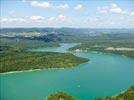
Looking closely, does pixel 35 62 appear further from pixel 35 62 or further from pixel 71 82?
pixel 71 82

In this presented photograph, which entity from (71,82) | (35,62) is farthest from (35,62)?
(71,82)

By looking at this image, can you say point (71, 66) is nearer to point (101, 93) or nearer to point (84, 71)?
point (84, 71)

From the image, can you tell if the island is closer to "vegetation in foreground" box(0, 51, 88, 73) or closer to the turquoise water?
"vegetation in foreground" box(0, 51, 88, 73)

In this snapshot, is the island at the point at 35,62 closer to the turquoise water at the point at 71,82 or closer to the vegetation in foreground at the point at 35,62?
the vegetation in foreground at the point at 35,62

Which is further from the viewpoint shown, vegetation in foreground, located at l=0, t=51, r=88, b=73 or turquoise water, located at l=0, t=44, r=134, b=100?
vegetation in foreground, located at l=0, t=51, r=88, b=73

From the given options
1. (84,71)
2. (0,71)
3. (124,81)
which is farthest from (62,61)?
(124,81)

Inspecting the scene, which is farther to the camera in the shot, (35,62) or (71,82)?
(35,62)

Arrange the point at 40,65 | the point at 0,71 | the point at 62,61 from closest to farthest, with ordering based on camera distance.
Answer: the point at 0,71, the point at 40,65, the point at 62,61

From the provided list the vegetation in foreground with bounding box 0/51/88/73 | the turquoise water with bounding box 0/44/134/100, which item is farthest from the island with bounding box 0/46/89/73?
the turquoise water with bounding box 0/44/134/100
